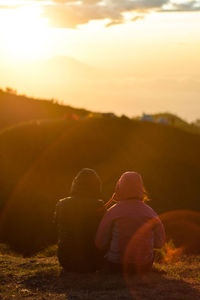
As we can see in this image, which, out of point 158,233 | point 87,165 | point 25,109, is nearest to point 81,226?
point 158,233

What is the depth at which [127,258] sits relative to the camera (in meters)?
7.12

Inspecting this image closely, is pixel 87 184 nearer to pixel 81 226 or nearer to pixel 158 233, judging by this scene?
pixel 81 226

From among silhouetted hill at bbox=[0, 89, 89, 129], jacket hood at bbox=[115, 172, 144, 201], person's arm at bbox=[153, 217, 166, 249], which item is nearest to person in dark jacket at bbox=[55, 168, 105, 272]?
jacket hood at bbox=[115, 172, 144, 201]

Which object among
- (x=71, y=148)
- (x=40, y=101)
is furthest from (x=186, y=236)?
(x=40, y=101)

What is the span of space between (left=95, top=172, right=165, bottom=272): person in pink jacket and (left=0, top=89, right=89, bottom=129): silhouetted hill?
20.0 metres

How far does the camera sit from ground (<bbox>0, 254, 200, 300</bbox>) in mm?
5973

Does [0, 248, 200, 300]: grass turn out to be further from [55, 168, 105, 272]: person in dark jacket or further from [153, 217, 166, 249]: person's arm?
[153, 217, 166, 249]: person's arm

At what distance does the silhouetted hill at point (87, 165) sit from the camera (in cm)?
1523

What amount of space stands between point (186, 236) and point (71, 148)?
24.3 feet

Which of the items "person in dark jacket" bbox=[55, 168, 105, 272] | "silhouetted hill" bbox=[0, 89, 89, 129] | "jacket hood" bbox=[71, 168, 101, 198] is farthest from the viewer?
"silhouetted hill" bbox=[0, 89, 89, 129]

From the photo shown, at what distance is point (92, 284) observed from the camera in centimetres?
662

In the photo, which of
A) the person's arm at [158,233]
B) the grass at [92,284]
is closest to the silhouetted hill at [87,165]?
the grass at [92,284]

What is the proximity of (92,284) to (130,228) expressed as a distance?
0.99 m

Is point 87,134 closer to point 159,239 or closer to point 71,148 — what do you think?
point 71,148
